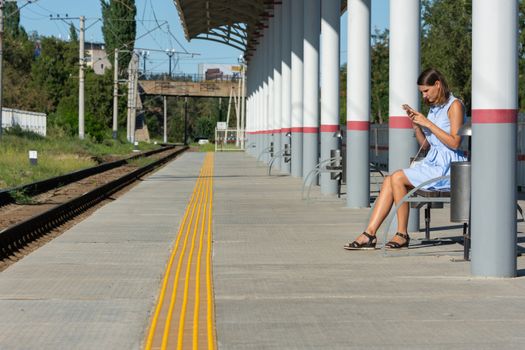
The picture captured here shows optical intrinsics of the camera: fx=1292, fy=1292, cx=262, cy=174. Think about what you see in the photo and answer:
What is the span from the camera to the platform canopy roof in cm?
4769

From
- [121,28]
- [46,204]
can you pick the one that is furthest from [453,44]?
[121,28]

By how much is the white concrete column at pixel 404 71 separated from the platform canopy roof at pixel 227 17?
81.9 ft

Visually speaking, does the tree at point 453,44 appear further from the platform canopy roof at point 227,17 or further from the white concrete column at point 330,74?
the white concrete column at point 330,74

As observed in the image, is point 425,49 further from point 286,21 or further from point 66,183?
point 66,183

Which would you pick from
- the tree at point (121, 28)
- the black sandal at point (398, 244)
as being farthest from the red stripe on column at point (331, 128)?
the tree at point (121, 28)

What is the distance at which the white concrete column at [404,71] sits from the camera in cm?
1557

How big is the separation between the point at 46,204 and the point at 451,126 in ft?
39.1

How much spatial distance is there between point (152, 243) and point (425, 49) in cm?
5448

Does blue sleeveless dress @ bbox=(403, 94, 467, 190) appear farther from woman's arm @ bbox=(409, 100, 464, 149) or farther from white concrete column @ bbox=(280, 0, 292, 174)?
white concrete column @ bbox=(280, 0, 292, 174)

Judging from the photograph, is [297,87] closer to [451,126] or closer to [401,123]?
[401,123]

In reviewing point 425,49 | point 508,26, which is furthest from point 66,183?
point 425,49

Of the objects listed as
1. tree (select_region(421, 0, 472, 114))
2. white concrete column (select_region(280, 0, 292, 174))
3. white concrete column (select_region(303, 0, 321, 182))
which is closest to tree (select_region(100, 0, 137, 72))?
tree (select_region(421, 0, 472, 114))

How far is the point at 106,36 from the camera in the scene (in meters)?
145

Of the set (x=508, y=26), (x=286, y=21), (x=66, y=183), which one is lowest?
(x=66, y=183)
